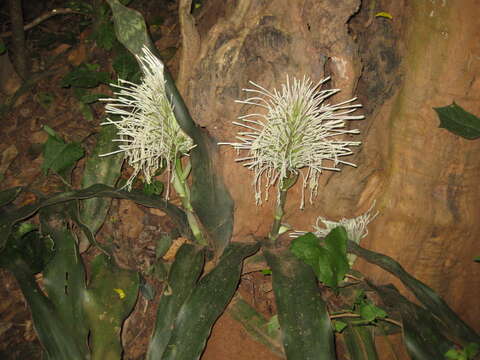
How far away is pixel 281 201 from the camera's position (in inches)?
50.3

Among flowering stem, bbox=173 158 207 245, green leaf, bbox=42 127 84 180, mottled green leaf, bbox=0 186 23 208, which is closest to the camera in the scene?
flowering stem, bbox=173 158 207 245

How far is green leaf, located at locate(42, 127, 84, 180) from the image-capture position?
1566mm

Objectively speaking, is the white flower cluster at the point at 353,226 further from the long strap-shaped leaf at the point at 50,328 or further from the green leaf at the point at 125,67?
the green leaf at the point at 125,67

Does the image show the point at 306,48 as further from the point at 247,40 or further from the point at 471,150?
the point at 471,150

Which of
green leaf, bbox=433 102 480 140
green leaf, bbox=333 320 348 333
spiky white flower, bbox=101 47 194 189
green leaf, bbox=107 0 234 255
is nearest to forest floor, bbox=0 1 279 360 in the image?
green leaf, bbox=333 320 348 333

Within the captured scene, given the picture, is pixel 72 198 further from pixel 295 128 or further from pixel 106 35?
pixel 106 35

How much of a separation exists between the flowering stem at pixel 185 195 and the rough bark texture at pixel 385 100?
164mm

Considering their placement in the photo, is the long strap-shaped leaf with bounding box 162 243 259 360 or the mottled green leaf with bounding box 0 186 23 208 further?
the mottled green leaf with bounding box 0 186 23 208

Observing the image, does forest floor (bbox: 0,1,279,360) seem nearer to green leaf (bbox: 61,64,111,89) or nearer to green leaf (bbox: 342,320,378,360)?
green leaf (bbox: 61,64,111,89)

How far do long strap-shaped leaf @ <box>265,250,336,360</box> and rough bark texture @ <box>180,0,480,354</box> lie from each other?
0.32m

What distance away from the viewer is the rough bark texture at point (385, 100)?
1223 mm

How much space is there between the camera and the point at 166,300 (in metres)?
1.21

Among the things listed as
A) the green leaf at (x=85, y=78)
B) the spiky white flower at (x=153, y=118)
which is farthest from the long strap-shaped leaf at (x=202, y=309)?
the green leaf at (x=85, y=78)

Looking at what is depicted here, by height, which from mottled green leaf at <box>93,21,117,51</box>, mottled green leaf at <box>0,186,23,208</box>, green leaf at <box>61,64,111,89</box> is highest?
mottled green leaf at <box>93,21,117,51</box>
